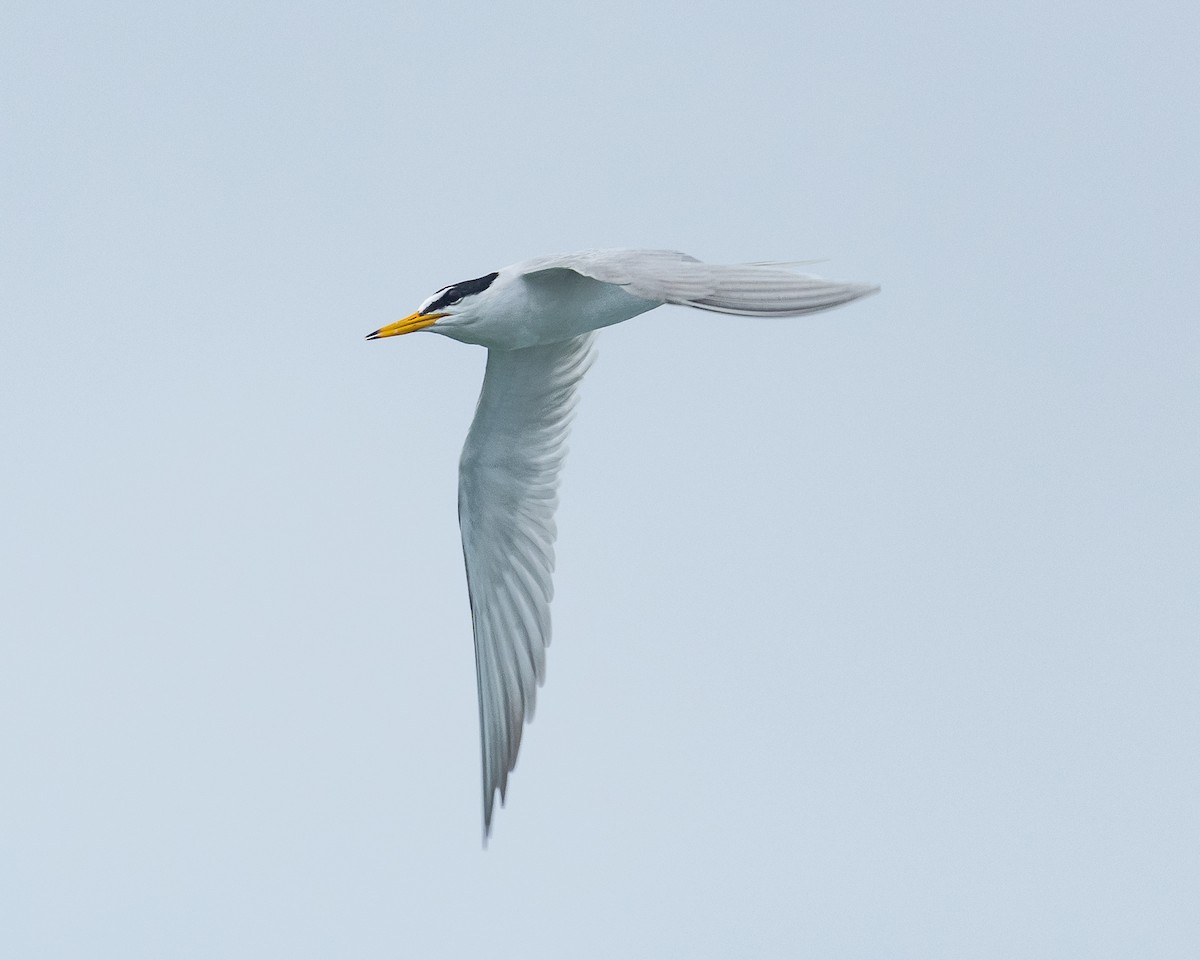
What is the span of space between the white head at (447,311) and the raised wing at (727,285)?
4.24 ft

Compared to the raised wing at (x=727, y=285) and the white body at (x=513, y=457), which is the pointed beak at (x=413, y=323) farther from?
the raised wing at (x=727, y=285)

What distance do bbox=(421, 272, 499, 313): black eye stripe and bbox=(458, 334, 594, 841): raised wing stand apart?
186 centimetres

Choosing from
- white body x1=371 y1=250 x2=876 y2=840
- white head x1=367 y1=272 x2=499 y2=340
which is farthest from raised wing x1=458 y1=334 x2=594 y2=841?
white head x1=367 y1=272 x2=499 y2=340

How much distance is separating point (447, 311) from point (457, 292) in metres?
0.15

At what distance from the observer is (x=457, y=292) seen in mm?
12367

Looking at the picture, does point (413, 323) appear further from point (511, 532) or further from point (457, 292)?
point (511, 532)

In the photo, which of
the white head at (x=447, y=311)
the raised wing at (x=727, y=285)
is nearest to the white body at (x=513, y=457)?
the white head at (x=447, y=311)

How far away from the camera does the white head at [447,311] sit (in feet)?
40.5

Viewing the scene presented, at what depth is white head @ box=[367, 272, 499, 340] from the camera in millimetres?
12336

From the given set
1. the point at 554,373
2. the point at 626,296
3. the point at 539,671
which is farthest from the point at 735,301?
the point at 539,671

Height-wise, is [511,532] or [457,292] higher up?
[457,292]

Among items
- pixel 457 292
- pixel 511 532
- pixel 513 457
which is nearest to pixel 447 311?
pixel 457 292

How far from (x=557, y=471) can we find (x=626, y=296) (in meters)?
2.74

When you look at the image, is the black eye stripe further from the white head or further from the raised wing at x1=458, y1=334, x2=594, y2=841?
the raised wing at x1=458, y1=334, x2=594, y2=841
